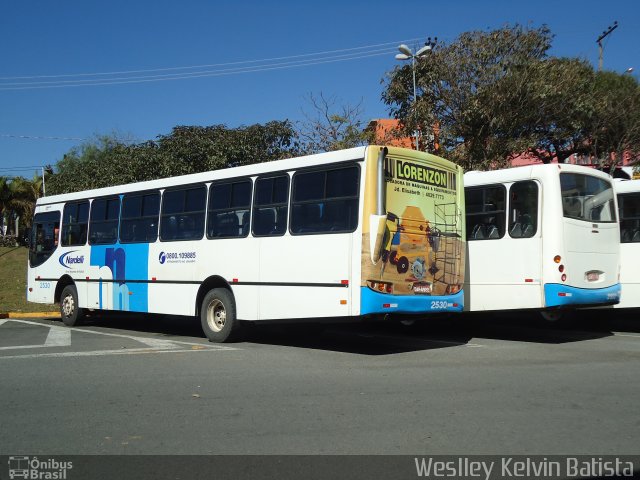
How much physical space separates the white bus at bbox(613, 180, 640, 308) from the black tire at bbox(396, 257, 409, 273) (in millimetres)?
5388

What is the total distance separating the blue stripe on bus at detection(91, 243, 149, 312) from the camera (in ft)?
43.0

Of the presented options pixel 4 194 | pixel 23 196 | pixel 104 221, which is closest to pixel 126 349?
pixel 104 221

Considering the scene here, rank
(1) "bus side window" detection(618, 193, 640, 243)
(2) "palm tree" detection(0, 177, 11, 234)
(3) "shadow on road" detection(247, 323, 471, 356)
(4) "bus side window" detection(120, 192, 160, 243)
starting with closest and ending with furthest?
1. (3) "shadow on road" detection(247, 323, 471, 356)
2. (1) "bus side window" detection(618, 193, 640, 243)
3. (4) "bus side window" detection(120, 192, 160, 243)
4. (2) "palm tree" detection(0, 177, 11, 234)

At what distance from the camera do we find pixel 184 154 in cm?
2638

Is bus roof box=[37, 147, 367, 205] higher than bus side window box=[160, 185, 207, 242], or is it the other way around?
bus roof box=[37, 147, 367, 205]

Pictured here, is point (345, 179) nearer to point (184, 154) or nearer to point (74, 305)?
point (74, 305)

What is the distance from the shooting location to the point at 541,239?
11.0 metres

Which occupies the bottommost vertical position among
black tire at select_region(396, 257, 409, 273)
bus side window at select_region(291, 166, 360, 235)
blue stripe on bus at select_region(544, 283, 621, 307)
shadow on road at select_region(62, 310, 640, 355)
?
shadow on road at select_region(62, 310, 640, 355)

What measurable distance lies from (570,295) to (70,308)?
11308mm

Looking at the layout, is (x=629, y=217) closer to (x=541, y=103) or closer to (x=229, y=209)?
(x=541, y=103)

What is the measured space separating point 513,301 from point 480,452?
6.68 m

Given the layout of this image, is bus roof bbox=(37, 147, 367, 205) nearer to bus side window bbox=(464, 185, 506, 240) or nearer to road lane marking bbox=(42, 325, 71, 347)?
road lane marking bbox=(42, 325, 71, 347)

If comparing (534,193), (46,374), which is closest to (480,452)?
(46,374)

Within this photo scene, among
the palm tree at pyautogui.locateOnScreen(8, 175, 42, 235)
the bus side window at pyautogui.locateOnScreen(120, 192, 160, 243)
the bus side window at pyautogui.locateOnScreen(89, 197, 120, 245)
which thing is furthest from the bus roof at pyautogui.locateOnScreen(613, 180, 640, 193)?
→ the palm tree at pyautogui.locateOnScreen(8, 175, 42, 235)
